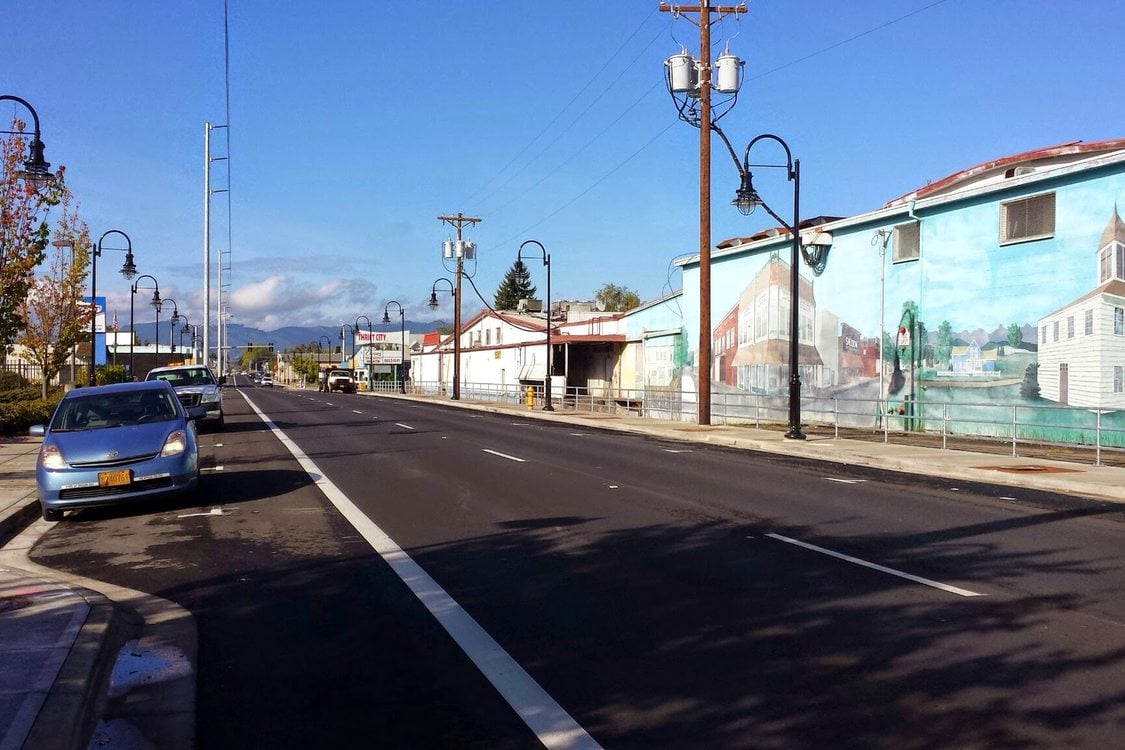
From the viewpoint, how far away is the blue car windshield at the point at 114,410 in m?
12.9

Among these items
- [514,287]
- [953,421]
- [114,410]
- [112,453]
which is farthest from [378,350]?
[112,453]

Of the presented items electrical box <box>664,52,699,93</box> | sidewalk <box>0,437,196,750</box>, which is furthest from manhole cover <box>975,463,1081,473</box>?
electrical box <box>664,52,699,93</box>

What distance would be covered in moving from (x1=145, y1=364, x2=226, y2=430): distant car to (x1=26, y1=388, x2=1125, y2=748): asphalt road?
42.0 feet

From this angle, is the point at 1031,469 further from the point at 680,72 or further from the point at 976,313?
the point at 680,72

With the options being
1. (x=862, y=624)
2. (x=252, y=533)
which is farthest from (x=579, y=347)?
(x=862, y=624)

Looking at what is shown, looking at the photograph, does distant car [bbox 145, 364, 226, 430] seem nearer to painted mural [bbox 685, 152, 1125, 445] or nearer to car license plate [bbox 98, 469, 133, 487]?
car license plate [bbox 98, 469, 133, 487]

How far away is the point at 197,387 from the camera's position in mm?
26594

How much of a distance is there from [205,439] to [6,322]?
5287 mm

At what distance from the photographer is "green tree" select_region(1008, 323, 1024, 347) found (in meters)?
24.4

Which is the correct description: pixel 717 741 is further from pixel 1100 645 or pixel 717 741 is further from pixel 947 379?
pixel 947 379

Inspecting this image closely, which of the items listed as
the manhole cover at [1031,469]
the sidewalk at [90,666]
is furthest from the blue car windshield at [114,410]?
the manhole cover at [1031,469]

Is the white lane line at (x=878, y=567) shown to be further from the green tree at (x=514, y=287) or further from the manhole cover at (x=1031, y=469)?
the green tree at (x=514, y=287)

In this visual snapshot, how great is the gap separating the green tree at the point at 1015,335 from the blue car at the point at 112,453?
19.7m

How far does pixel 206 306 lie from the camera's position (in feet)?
176
